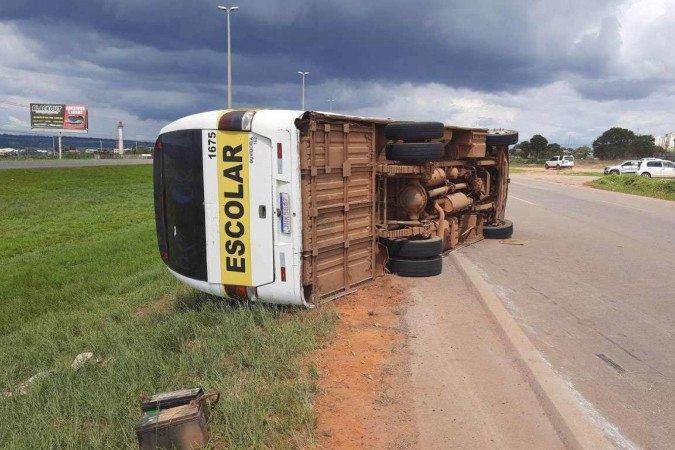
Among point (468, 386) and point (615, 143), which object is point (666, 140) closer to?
point (615, 143)

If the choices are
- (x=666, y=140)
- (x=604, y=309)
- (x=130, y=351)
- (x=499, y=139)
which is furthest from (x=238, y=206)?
(x=666, y=140)

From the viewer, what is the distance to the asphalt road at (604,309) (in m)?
3.93

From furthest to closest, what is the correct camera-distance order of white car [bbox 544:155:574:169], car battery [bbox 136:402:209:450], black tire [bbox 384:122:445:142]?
white car [bbox 544:155:574:169] → black tire [bbox 384:122:445:142] → car battery [bbox 136:402:209:450]

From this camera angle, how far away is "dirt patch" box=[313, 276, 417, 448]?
344 cm

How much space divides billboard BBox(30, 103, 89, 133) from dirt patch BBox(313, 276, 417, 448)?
82.9 meters

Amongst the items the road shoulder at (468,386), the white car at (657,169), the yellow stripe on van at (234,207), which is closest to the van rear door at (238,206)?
the yellow stripe on van at (234,207)

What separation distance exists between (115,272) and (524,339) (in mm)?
8278

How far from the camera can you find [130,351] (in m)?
4.92

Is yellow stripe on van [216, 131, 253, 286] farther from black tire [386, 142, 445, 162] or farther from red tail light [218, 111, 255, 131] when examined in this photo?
black tire [386, 142, 445, 162]

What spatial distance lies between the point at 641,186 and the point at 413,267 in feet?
78.0

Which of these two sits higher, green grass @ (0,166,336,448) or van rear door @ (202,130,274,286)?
van rear door @ (202,130,274,286)

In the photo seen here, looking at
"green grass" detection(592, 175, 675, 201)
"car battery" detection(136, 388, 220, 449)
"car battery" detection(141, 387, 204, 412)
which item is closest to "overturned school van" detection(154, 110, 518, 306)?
"car battery" detection(141, 387, 204, 412)

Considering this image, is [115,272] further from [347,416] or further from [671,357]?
[671,357]

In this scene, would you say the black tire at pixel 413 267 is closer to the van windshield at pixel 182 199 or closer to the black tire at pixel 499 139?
the van windshield at pixel 182 199
